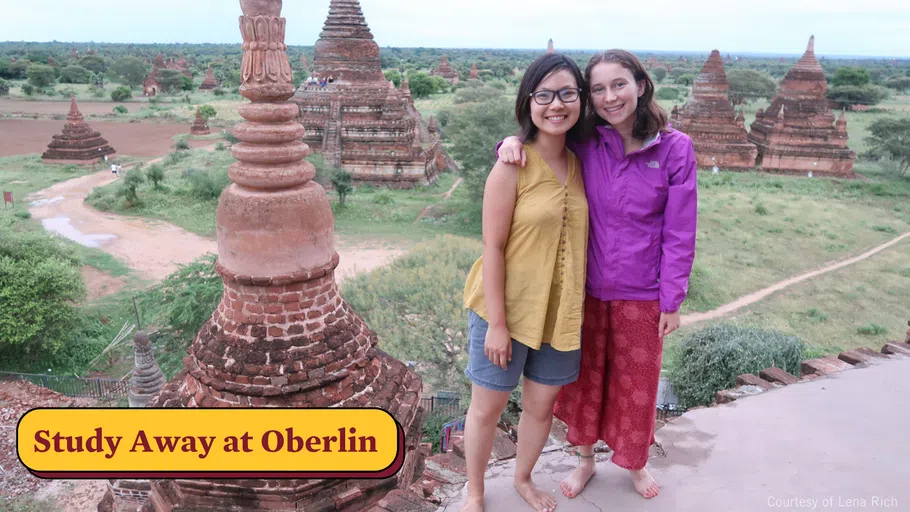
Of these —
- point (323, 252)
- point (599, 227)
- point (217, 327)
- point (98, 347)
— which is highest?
point (599, 227)

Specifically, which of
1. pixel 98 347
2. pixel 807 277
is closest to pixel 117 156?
pixel 98 347

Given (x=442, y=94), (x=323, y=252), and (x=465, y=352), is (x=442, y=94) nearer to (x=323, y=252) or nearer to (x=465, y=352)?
(x=465, y=352)

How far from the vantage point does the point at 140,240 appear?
17.7m

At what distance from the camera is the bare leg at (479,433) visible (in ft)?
9.12

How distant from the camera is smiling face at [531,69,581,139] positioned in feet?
8.12

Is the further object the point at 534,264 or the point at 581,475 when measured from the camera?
Answer: the point at 581,475

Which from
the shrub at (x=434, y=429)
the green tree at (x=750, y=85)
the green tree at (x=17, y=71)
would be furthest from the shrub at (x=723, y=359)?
the green tree at (x=17, y=71)

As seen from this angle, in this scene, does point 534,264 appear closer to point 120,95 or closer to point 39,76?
point 120,95

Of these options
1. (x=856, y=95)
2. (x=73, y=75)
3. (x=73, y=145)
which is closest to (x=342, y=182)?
(x=73, y=145)

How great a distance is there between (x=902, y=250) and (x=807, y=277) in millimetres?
4591

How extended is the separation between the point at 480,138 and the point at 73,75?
210 feet

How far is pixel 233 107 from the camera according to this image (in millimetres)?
46906

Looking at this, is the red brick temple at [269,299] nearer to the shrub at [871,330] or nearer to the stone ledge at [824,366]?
the stone ledge at [824,366]

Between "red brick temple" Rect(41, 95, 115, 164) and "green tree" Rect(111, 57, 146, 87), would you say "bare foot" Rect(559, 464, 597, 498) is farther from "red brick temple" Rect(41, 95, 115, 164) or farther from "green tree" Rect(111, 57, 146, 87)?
"green tree" Rect(111, 57, 146, 87)
